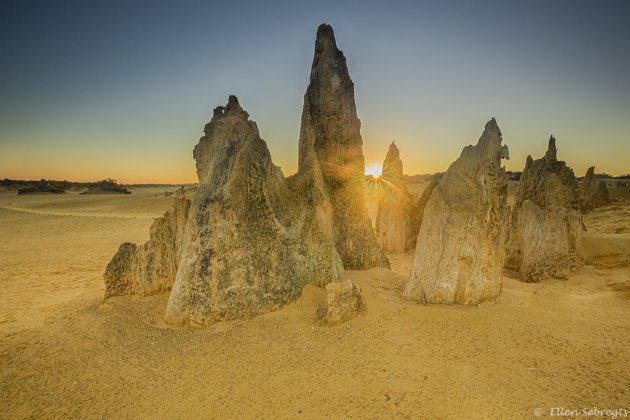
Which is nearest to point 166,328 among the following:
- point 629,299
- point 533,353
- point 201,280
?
point 201,280

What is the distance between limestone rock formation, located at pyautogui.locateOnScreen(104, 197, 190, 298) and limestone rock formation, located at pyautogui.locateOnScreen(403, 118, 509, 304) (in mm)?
3917

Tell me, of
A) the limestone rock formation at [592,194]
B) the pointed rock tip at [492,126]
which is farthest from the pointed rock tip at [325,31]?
the limestone rock formation at [592,194]

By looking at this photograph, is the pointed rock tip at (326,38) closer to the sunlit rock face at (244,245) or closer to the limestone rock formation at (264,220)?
the limestone rock formation at (264,220)

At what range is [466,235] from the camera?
476 centimetres

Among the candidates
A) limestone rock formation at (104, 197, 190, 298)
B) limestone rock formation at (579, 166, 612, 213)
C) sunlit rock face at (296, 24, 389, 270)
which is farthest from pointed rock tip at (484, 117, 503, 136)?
limestone rock formation at (579, 166, 612, 213)

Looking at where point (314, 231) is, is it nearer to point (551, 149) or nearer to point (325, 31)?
point (325, 31)

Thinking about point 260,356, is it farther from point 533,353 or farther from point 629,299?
point 629,299

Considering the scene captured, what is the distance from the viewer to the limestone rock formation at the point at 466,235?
4.70 meters

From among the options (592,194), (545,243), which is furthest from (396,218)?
(592,194)

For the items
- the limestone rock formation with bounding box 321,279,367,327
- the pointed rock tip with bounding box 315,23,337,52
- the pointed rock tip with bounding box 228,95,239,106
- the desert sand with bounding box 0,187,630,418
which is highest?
the pointed rock tip with bounding box 315,23,337,52

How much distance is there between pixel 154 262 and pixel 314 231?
9.31ft

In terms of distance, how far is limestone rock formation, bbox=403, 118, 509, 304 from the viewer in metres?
4.70

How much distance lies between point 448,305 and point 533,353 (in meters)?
1.27

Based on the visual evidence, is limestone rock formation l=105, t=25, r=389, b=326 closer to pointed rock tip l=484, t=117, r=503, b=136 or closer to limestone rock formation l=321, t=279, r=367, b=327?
limestone rock formation l=321, t=279, r=367, b=327
